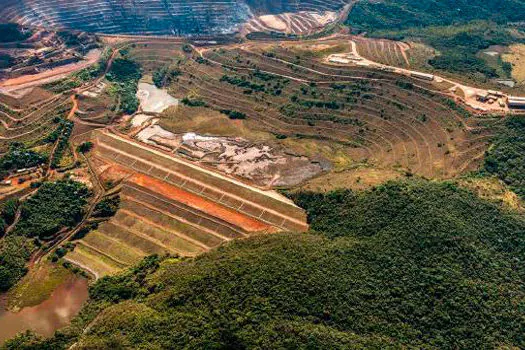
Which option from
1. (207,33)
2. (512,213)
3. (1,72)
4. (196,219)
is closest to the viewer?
(512,213)

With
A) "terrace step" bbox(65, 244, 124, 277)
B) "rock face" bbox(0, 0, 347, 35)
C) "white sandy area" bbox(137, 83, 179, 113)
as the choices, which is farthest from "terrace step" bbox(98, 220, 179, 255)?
"rock face" bbox(0, 0, 347, 35)

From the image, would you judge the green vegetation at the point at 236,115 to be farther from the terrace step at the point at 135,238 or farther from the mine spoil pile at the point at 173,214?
the terrace step at the point at 135,238

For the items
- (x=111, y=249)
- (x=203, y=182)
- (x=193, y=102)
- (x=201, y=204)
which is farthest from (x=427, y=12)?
(x=111, y=249)

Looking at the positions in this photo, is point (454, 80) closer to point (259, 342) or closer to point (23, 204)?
point (259, 342)

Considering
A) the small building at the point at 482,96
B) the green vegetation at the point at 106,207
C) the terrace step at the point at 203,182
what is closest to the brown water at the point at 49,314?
the green vegetation at the point at 106,207

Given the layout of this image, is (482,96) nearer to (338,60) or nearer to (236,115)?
(338,60)

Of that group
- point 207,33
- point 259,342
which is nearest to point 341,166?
point 259,342
